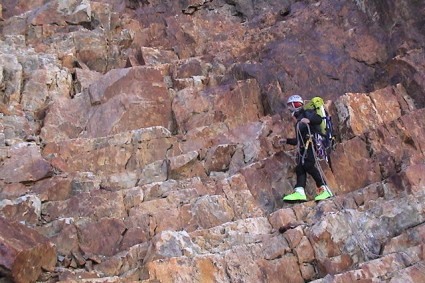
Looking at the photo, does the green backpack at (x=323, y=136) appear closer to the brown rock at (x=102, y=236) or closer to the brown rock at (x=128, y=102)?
the brown rock at (x=102, y=236)

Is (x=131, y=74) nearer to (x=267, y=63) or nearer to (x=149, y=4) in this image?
(x=267, y=63)

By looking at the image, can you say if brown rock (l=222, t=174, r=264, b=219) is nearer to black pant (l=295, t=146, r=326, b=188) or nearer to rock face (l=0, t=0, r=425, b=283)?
rock face (l=0, t=0, r=425, b=283)

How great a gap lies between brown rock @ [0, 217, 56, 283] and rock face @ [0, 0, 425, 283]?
0.04 m

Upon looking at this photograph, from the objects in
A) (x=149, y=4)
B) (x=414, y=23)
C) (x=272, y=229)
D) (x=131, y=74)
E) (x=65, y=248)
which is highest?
(x=149, y=4)

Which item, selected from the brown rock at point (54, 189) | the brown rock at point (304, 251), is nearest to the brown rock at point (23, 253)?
the brown rock at point (54, 189)

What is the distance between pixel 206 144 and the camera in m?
17.5

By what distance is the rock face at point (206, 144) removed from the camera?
11859 mm

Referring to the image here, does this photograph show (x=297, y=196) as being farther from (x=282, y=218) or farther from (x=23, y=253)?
(x=23, y=253)

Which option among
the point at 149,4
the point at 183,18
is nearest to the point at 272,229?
the point at 183,18

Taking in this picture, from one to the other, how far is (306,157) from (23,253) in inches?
290

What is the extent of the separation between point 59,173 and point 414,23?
42.3 ft

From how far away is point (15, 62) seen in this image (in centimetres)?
2152

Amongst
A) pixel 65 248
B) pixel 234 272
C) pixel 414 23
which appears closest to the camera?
pixel 234 272

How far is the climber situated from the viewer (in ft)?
46.2
